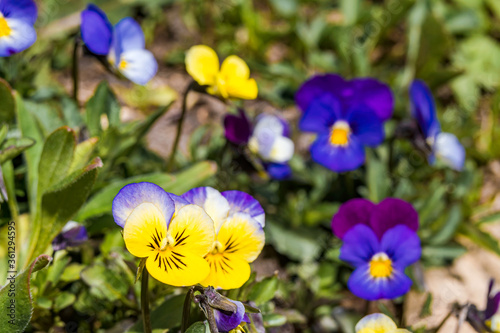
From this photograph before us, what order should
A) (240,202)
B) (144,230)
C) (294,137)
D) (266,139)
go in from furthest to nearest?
(294,137)
(266,139)
(240,202)
(144,230)

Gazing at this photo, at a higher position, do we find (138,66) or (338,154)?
(138,66)

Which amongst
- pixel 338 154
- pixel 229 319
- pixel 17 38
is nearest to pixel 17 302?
pixel 229 319

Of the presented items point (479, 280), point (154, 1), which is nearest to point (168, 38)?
point (154, 1)

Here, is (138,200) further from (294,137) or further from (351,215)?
(294,137)

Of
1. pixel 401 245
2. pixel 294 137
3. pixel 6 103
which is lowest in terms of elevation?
pixel 294 137

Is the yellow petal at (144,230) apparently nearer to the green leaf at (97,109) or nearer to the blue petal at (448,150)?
the green leaf at (97,109)

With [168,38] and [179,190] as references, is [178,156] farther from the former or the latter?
[168,38]
